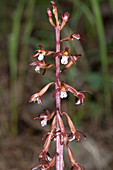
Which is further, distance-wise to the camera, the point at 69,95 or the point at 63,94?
the point at 69,95

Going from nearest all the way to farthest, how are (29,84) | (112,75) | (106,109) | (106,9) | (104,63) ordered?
(104,63) < (106,109) < (112,75) < (29,84) < (106,9)

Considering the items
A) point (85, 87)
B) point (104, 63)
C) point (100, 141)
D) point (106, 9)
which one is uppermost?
point (106, 9)

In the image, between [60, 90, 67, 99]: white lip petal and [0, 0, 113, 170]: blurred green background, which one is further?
[0, 0, 113, 170]: blurred green background

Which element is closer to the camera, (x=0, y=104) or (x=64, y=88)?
(x=64, y=88)

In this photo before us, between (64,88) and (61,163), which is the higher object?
(64,88)

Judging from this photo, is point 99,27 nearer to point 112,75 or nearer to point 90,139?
point 90,139

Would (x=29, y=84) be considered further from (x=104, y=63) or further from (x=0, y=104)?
(x=104, y=63)

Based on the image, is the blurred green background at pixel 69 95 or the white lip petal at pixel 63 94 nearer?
the white lip petal at pixel 63 94

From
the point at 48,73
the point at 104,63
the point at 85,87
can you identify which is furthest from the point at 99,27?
the point at 48,73

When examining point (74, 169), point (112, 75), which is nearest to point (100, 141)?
point (112, 75)

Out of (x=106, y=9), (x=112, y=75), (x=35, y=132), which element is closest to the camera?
(x=35, y=132)

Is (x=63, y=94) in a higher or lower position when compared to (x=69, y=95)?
higher
